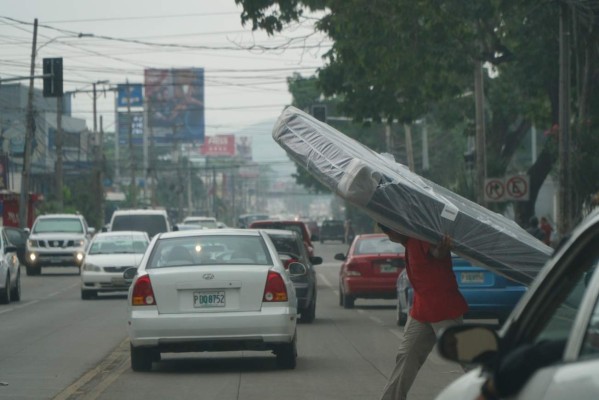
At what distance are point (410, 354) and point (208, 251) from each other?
495 cm

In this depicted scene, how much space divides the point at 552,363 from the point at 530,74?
98.8 ft

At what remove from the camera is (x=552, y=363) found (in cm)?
386

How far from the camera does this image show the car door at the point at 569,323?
3641mm

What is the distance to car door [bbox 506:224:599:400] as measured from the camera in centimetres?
364

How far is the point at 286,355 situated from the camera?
1435cm

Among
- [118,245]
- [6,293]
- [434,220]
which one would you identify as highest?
[434,220]

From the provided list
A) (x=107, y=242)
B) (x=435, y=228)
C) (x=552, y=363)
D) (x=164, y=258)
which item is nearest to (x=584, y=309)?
(x=552, y=363)

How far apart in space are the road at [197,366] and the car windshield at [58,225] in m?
19.6

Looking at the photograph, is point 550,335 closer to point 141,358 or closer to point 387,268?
point 141,358

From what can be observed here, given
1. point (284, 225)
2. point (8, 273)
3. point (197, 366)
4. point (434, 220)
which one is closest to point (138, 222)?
point (284, 225)

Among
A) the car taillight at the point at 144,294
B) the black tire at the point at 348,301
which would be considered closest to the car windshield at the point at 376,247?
the black tire at the point at 348,301

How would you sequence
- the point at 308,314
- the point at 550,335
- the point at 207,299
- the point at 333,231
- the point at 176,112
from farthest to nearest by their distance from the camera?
the point at 176,112, the point at 333,231, the point at 308,314, the point at 207,299, the point at 550,335

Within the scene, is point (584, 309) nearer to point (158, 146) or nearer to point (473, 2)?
point (473, 2)

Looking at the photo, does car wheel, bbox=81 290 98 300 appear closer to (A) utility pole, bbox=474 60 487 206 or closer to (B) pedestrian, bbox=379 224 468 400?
(A) utility pole, bbox=474 60 487 206
